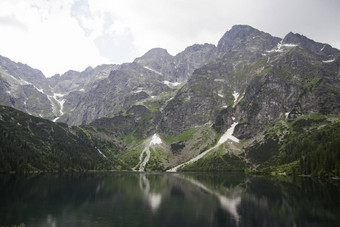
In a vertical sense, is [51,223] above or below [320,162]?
below

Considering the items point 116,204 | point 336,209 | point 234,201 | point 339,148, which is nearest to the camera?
point 336,209

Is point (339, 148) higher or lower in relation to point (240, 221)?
higher

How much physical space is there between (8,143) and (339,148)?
217 meters

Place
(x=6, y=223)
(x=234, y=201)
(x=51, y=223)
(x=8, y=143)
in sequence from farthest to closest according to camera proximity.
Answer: (x=8, y=143) < (x=234, y=201) < (x=51, y=223) < (x=6, y=223)

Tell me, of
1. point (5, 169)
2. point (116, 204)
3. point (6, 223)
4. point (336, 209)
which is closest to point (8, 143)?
point (5, 169)

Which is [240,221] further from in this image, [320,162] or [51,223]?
[320,162]

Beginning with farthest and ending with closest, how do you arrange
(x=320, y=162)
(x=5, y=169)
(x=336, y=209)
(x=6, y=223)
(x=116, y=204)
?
(x=5, y=169), (x=320, y=162), (x=116, y=204), (x=336, y=209), (x=6, y=223)

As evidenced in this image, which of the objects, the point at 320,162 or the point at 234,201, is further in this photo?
the point at 320,162

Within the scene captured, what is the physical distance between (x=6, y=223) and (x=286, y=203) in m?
66.9

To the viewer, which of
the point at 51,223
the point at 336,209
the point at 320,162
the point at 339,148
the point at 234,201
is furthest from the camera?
the point at 320,162

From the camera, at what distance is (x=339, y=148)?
137 m

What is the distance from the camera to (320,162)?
148625mm

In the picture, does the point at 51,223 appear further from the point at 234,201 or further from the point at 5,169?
the point at 5,169

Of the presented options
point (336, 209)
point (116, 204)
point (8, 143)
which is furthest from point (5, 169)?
point (336, 209)
